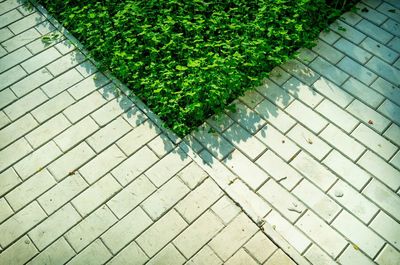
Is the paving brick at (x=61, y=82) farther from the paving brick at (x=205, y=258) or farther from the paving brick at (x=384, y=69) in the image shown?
the paving brick at (x=384, y=69)

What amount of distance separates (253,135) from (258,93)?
628 millimetres

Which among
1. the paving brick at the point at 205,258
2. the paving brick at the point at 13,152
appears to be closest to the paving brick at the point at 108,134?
the paving brick at the point at 13,152

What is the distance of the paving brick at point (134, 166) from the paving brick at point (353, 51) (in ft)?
9.71

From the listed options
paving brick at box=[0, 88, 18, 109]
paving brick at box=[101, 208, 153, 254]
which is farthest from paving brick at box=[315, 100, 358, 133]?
paving brick at box=[0, 88, 18, 109]

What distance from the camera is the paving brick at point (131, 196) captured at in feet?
11.0

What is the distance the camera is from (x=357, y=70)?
429 cm

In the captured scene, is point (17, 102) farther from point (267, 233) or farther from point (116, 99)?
point (267, 233)

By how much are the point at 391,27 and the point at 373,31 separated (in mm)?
290

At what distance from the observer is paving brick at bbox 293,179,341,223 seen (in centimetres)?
332

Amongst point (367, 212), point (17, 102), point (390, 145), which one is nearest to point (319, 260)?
point (367, 212)

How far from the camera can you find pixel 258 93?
162 inches

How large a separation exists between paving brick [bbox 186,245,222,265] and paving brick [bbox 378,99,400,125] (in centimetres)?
264

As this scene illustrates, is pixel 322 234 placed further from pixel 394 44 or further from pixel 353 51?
pixel 394 44

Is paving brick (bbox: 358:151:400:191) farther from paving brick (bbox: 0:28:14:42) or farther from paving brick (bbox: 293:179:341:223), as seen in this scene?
paving brick (bbox: 0:28:14:42)
